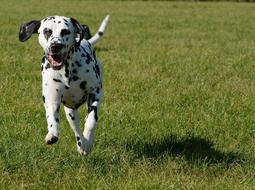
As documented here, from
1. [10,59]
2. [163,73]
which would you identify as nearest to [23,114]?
[163,73]

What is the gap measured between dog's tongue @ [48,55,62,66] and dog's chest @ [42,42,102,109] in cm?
14

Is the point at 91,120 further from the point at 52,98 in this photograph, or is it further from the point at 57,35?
the point at 57,35

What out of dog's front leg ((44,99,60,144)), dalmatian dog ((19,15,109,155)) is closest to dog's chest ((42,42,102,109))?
dalmatian dog ((19,15,109,155))

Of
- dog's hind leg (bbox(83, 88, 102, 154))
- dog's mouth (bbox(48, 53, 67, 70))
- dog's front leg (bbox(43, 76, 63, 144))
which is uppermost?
dog's mouth (bbox(48, 53, 67, 70))

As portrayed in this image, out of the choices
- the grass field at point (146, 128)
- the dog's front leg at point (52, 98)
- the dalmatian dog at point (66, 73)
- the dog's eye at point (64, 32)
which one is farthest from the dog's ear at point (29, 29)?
the grass field at point (146, 128)

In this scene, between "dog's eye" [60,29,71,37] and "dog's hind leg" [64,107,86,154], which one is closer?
"dog's eye" [60,29,71,37]

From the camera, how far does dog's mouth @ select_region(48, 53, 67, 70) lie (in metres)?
5.65

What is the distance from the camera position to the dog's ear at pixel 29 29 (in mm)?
6062

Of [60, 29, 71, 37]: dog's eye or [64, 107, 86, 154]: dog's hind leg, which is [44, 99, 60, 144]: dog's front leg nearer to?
[64, 107, 86, 154]: dog's hind leg

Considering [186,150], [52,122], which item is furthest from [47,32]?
[186,150]

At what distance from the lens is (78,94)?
6074 millimetres

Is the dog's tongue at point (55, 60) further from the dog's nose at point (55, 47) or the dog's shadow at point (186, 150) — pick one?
the dog's shadow at point (186, 150)

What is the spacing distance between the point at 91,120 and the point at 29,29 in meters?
1.18

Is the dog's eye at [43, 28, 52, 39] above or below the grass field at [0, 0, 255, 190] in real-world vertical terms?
above
